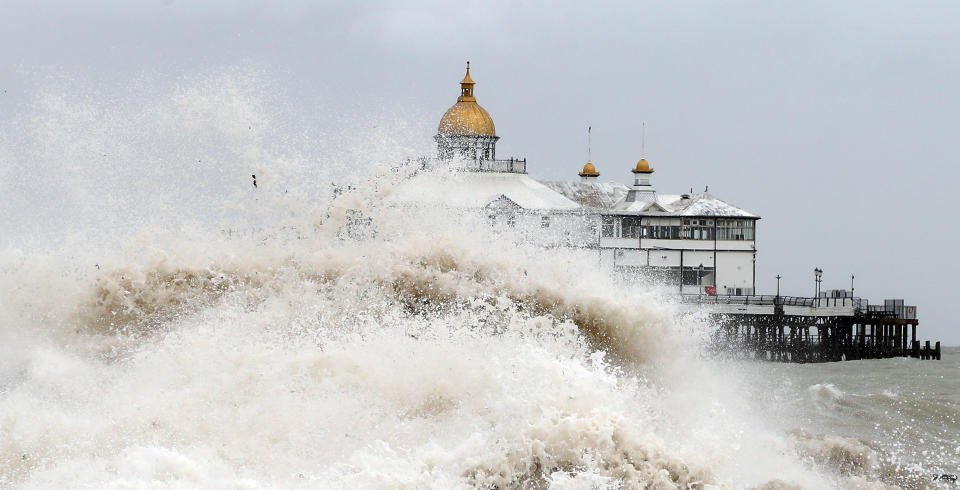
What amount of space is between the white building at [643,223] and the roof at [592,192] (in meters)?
0.50

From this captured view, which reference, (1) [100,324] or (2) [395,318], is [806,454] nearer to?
(2) [395,318]

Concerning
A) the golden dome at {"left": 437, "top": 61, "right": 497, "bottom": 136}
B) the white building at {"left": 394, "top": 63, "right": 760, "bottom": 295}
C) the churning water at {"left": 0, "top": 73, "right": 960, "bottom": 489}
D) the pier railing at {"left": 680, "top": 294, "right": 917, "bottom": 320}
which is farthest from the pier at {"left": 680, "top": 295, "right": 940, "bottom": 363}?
the churning water at {"left": 0, "top": 73, "right": 960, "bottom": 489}

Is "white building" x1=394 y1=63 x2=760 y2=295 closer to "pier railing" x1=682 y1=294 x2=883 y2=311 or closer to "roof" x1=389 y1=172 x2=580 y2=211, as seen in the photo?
"roof" x1=389 y1=172 x2=580 y2=211

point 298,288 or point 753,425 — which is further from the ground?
point 298,288

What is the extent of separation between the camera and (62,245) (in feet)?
53.4

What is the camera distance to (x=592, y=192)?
66.1 meters

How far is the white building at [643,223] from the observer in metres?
59.4

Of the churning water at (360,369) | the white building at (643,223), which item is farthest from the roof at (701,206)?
the churning water at (360,369)

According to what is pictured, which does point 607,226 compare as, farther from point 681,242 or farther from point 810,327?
point 810,327

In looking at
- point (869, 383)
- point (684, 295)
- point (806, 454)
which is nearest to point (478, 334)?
point (806, 454)

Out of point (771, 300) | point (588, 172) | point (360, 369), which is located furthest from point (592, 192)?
point (360, 369)

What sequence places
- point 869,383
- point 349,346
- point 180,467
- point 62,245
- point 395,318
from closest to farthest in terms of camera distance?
point 180,467 → point 349,346 → point 395,318 → point 62,245 → point 869,383

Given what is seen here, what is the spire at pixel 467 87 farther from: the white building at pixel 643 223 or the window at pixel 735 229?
the window at pixel 735 229

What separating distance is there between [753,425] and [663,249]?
45.5 meters
